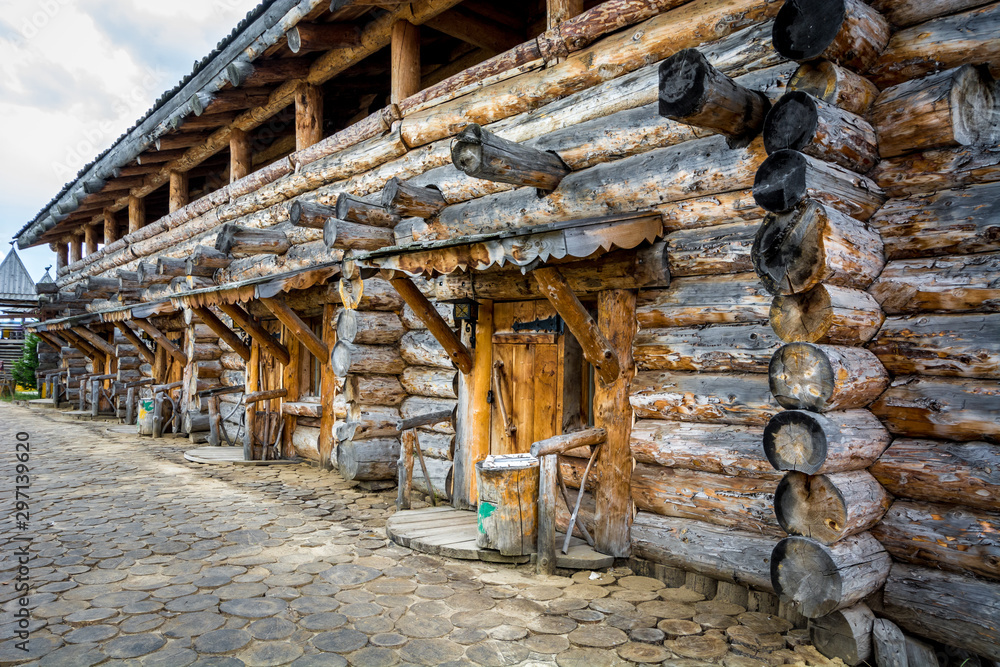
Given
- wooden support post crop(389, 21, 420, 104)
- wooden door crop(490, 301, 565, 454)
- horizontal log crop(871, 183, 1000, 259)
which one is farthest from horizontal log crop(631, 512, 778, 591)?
wooden support post crop(389, 21, 420, 104)

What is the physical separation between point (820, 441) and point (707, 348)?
132cm

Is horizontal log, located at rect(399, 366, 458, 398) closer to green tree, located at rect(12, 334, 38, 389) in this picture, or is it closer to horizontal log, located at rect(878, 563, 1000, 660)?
horizontal log, located at rect(878, 563, 1000, 660)

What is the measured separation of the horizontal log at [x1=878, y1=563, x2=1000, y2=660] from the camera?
3.14 meters

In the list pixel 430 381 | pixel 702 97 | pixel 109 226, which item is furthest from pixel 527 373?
pixel 109 226

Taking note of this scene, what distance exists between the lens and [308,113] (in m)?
9.20

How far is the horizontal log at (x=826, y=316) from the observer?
3.24m

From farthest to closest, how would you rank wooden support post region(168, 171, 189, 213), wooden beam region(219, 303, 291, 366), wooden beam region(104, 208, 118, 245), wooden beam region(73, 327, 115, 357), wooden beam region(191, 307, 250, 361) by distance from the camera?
1. wooden beam region(104, 208, 118, 245)
2. wooden beam region(73, 327, 115, 357)
3. wooden support post region(168, 171, 189, 213)
4. wooden beam region(191, 307, 250, 361)
5. wooden beam region(219, 303, 291, 366)

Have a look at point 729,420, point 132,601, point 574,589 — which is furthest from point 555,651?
point 132,601

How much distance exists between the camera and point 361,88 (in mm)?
10258

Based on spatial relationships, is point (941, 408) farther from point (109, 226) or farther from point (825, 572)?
point (109, 226)

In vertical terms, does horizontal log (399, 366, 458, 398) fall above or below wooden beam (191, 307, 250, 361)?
below

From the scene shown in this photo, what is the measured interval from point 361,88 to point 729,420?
860cm

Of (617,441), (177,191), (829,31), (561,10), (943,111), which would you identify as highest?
(177,191)

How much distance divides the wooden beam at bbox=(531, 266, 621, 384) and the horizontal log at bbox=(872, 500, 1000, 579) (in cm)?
207
